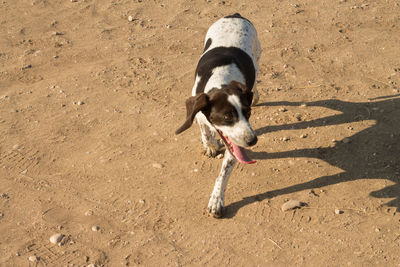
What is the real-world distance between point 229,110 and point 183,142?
6.25 feet

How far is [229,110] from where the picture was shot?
454 cm

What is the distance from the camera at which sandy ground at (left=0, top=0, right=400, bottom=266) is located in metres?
4.98

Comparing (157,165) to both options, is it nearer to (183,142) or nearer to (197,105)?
(183,142)

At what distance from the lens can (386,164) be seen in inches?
229

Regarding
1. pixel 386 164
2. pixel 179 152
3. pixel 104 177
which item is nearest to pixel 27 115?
pixel 104 177

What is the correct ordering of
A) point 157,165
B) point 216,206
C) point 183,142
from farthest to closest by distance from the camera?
point 183,142 → point 157,165 → point 216,206

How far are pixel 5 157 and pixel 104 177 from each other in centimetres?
147

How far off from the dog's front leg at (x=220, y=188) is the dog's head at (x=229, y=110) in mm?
516

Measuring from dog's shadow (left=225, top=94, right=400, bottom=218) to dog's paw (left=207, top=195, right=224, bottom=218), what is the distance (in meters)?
0.14

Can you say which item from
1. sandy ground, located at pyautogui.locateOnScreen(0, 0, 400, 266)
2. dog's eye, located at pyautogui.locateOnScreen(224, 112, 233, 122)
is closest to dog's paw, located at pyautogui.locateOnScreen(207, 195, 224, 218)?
sandy ground, located at pyautogui.locateOnScreen(0, 0, 400, 266)

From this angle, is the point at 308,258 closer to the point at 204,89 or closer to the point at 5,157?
the point at 204,89

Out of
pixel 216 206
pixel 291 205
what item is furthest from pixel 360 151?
pixel 216 206

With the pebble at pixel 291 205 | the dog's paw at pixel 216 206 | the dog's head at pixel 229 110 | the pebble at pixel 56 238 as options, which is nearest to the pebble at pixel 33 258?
the pebble at pixel 56 238

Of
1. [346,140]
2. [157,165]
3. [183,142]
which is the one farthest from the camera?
[183,142]
